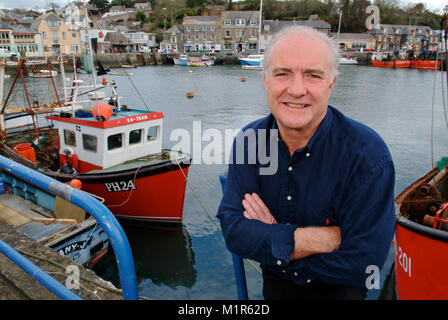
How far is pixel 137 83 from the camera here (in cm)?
4300

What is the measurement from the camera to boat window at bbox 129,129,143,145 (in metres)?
9.13

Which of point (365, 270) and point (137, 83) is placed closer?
point (365, 270)

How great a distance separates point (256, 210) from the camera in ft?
6.18

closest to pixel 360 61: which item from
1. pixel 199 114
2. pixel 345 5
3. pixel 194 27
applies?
pixel 345 5

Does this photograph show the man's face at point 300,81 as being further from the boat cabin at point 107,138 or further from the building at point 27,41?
the building at point 27,41

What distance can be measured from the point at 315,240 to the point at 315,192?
25 cm

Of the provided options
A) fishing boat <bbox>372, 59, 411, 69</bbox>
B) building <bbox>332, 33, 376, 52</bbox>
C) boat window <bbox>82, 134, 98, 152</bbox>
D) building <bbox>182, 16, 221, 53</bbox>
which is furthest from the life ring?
building <bbox>332, 33, 376, 52</bbox>

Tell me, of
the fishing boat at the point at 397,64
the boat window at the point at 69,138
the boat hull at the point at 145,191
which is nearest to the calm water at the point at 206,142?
the boat hull at the point at 145,191

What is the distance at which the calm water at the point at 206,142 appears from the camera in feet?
25.5

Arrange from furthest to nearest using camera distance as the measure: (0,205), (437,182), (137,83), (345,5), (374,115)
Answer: (345,5)
(137,83)
(374,115)
(437,182)
(0,205)

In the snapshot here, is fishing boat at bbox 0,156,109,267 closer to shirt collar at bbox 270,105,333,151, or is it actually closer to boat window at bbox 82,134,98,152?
boat window at bbox 82,134,98,152

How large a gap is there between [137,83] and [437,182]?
40643 mm

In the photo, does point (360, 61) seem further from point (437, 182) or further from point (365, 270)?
point (365, 270)

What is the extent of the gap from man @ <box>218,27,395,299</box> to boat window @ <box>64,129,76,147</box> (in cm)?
863
